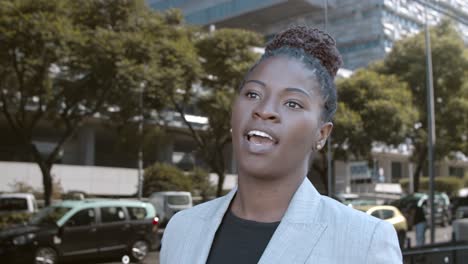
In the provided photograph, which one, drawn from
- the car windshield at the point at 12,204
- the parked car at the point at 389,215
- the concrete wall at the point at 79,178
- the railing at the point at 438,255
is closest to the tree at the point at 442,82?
the parked car at the point at 389,215

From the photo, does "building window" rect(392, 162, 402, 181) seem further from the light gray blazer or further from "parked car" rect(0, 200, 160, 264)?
the light gray blazer

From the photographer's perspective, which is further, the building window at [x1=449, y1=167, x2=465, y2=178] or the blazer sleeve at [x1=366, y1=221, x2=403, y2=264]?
the building window at [x1=449, y1=167, x2=465, y2=178]

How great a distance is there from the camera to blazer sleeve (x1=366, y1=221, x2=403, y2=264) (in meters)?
1.50

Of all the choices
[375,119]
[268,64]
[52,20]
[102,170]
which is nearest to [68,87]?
[52,20]

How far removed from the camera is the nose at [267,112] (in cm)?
164

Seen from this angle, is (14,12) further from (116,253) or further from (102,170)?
(102,170)

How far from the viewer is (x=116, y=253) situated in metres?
13.2

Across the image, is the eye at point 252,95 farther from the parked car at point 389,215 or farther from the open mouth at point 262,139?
the parked car at point 389,215

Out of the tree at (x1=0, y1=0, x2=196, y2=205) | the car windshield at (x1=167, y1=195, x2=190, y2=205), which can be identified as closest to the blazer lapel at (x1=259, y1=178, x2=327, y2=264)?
the tree at (x1=0, y1=0, x2=196, y2=205)

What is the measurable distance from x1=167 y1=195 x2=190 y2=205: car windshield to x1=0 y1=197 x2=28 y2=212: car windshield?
5.35m

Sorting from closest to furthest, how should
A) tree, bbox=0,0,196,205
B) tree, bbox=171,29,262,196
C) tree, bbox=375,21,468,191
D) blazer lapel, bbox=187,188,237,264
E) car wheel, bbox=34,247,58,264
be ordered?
blazer lapel, bbox=187,188,237,264 < car wheel, bbox=34,247,58,264 < tree, bbox=0,0,196,205 < tree, bbox=171,29,262,196 < tree, bbox=375,21,468,191

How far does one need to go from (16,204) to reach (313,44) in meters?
20.0

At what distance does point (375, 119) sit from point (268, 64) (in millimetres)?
24245

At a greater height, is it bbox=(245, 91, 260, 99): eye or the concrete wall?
bbox=(245, 91, 260, 99): eye
